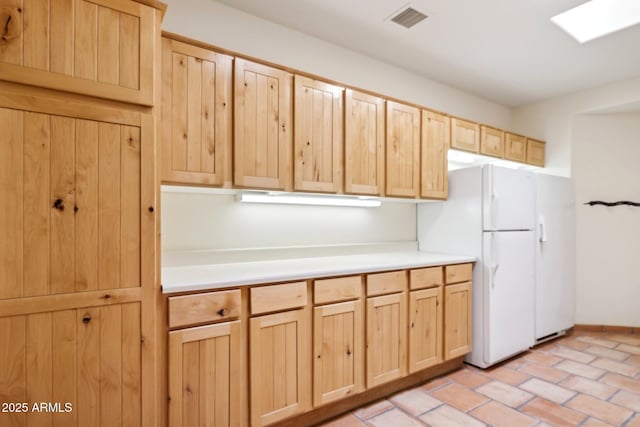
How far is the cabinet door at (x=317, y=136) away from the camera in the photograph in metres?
2.18

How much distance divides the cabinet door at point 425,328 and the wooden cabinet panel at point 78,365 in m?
1.69

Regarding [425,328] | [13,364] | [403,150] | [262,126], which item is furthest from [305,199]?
[13,364]

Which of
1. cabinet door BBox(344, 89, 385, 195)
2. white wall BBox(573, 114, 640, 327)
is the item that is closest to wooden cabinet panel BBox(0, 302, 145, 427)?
cabinet door BBox(344, 89, 385, 195)

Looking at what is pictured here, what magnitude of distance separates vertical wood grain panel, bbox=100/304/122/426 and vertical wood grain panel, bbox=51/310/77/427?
Answer: 0.09 metres

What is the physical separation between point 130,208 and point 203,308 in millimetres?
559

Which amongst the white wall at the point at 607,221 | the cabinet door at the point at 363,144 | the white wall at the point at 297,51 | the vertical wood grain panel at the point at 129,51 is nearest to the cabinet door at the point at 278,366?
the cabinet door at the point at 363,144

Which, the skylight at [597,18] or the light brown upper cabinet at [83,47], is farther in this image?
the skylight at [597,18]

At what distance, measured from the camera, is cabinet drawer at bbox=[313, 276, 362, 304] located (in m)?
1.93

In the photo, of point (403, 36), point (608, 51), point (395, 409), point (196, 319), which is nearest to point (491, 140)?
point (608, 51)

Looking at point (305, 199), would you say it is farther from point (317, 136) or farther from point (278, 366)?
point (278, 366)

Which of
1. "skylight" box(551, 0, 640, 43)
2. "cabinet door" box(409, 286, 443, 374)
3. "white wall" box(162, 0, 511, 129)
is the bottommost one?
"cabinet door" box(409, 286, 443, 374)

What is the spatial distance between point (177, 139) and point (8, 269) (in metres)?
0.91

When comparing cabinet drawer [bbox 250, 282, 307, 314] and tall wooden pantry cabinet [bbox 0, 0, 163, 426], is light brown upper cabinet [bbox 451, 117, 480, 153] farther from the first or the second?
tall wooden pantry cabinet [bbox 0, 0, 163, 426]

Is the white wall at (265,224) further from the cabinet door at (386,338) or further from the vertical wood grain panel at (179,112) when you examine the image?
the cabinet door at (386,338)
